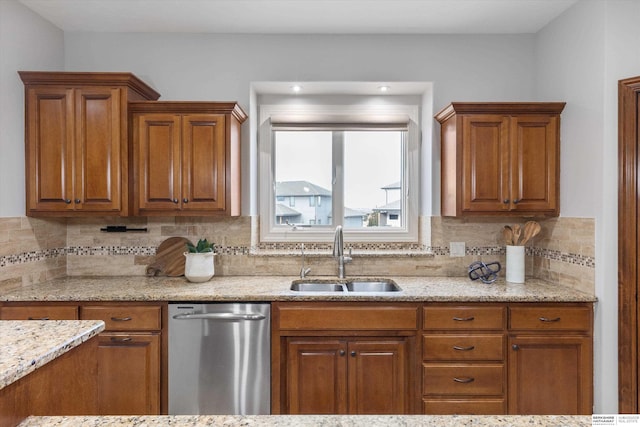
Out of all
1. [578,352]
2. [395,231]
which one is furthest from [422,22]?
[578,352]

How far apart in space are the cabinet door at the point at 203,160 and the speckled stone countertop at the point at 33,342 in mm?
1335

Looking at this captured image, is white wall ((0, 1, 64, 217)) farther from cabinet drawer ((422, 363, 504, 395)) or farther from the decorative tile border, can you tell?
cabinet drawer ((422, 363, 504, 395))

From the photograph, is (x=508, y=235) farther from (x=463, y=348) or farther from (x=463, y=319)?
(x=463, y=348)

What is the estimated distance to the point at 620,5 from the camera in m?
2.34

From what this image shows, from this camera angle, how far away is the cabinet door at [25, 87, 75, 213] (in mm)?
2600

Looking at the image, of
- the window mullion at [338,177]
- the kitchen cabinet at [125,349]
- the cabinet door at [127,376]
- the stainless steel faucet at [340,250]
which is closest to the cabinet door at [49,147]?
the kitchen cabinet at [125,349]

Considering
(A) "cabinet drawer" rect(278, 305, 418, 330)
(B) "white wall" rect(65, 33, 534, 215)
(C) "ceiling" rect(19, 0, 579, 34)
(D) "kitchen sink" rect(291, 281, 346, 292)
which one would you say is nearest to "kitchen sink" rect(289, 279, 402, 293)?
(D) "kitchen sink" rect(291, 281, 346, 292)

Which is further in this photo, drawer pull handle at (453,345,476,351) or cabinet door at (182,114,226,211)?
cabinet door at (182,114,226,211)

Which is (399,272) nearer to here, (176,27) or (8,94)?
(176,27)

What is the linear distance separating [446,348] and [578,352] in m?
A: 0.79

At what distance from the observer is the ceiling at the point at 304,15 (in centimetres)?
261

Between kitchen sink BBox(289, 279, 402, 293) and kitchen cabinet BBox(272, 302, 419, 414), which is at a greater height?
kitchen sink BBox(289, 279, 402, 293)

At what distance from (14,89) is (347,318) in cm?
255

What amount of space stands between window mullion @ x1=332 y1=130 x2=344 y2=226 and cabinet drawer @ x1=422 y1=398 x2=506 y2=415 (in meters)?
Answer: 1.52
